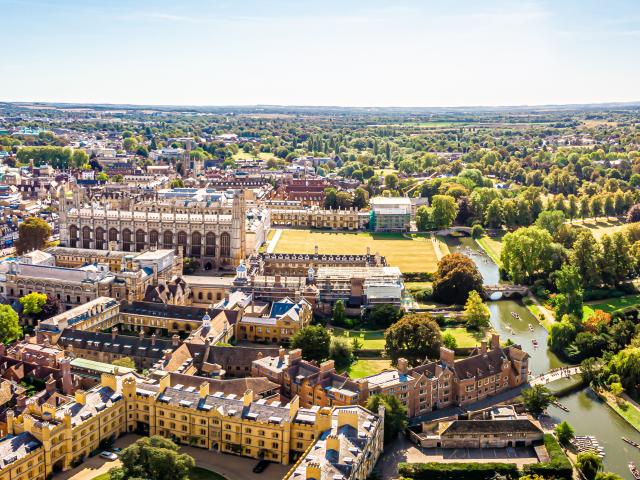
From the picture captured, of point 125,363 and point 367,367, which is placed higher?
point 125,363

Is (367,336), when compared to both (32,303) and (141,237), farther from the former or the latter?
(141,237)

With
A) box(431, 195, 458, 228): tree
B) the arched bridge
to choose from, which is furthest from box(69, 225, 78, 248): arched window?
box(431, 195, 458, 228): tree

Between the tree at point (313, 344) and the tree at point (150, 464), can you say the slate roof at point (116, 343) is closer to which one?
the tree at point (313, 344)

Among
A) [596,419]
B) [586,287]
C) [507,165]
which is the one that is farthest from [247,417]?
[507,165]

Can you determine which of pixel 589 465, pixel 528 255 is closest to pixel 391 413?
pixel 589 465

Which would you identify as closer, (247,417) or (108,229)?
(247,417)

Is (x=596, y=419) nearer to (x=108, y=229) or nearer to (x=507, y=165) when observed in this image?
(x=108, y=229)
